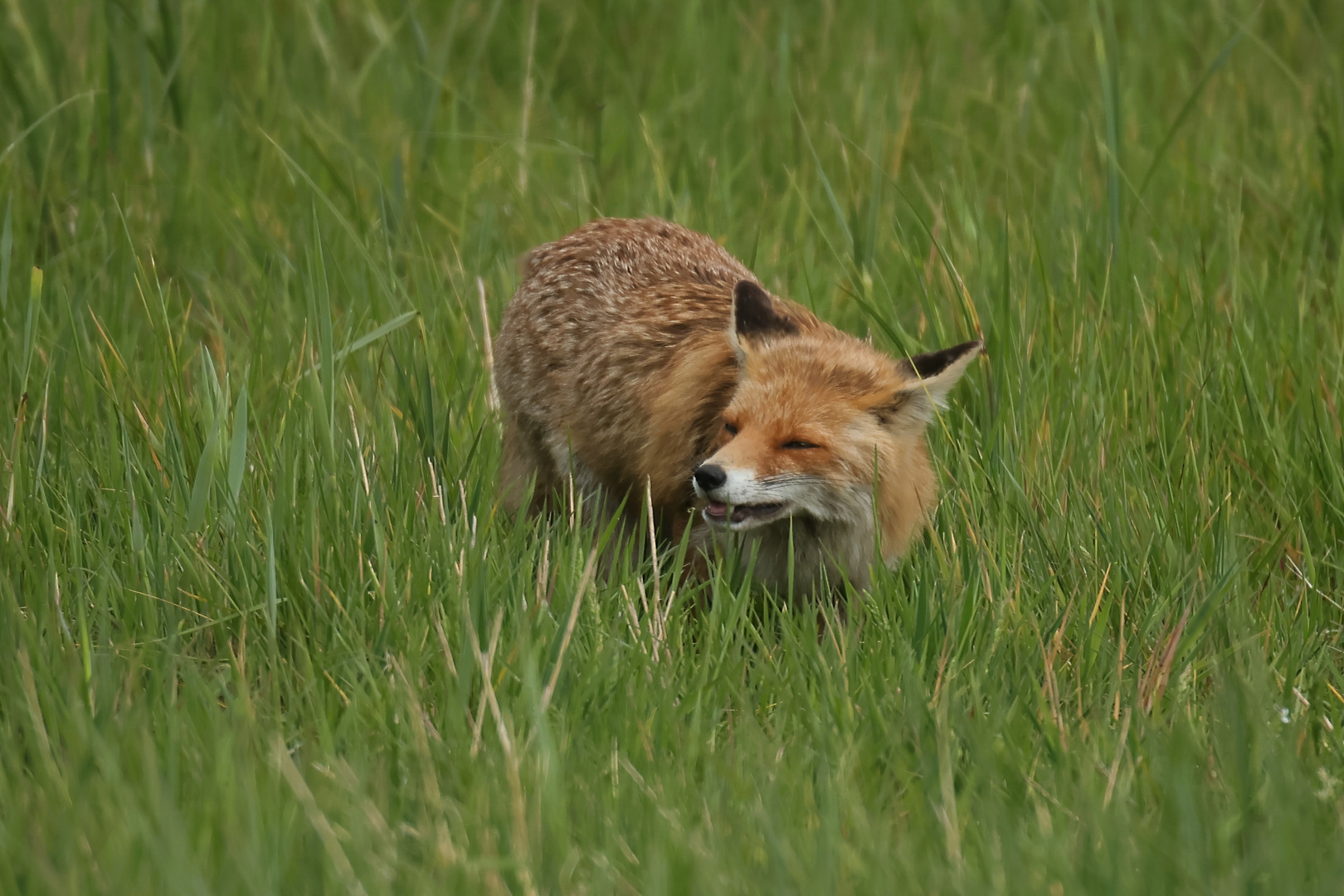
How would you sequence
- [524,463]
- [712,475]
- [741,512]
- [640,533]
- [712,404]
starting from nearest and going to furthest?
[712,475] → [741,512] → [640,533] → [712,404] → [524,463]

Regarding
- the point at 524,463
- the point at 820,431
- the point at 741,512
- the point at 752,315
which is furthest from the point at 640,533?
the point at 524,463

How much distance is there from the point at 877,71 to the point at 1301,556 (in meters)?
4.80

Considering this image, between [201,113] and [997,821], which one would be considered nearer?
[997,821]

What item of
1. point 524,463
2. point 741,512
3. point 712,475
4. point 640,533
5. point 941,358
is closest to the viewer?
point 712,475

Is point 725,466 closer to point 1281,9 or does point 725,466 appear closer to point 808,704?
point 808,704

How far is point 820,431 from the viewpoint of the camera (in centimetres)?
435

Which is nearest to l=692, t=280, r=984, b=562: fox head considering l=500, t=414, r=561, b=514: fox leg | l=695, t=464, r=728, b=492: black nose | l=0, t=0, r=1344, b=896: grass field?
l=695, t=464, r=728, b=492: black nose

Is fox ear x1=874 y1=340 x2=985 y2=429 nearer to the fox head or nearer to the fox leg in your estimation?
the fox head

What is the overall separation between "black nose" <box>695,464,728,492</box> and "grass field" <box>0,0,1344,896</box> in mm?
398

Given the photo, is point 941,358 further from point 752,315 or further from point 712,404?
point 712,404

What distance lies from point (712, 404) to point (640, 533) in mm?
566

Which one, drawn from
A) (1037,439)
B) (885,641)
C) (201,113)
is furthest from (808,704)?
(201,113)

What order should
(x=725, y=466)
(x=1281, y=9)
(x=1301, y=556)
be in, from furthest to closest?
(x=1281, y=9) → (x=1301, y=556) → (x=725, y=466)

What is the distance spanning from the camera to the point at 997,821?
2584mm
